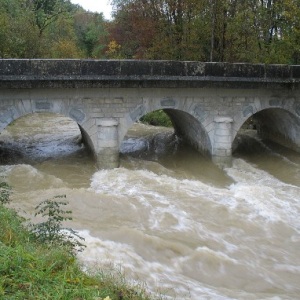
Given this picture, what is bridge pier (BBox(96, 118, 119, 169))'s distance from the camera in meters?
11.7

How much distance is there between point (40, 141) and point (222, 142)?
279 inches

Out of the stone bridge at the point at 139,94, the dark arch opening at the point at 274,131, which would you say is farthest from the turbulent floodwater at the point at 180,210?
the stone bridge at the point at 139,94

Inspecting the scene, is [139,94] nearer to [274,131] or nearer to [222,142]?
[222,142]

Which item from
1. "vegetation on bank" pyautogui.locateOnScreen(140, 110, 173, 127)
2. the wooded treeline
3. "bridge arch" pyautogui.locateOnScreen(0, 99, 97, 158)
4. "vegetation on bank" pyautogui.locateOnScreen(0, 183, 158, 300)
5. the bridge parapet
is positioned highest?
the wooded treeline

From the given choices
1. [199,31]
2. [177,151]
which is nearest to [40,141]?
[177,151]

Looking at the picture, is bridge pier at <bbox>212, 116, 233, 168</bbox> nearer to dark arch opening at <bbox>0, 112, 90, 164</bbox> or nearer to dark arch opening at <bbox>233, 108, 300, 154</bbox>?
dark arch opening at <bbox>233, 108, 300, 154</bbox>

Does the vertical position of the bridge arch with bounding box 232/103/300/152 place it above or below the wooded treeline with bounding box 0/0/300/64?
below

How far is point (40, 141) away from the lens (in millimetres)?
15797

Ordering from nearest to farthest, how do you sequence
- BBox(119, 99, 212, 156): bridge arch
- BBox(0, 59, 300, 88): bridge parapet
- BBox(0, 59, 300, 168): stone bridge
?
BBox(0, 59, 300, 88): bridge parapet, BBox(0, 59, 300, 168): stone bridge, BBox(119, 99, 212, 156): bridge arch

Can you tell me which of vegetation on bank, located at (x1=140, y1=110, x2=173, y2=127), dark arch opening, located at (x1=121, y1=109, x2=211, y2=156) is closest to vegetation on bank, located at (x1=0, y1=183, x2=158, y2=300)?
dark arch opening, located at (x1=121, y1=109, x2=211, y2=156)

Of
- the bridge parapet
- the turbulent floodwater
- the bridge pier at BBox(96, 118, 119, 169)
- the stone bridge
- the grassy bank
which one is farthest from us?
the bridge pier at BBox(96, 118, 119, 169)

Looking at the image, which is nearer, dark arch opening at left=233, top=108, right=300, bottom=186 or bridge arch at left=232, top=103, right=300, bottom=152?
dark arch opening at left=233, top=108, right=300, bottom=186

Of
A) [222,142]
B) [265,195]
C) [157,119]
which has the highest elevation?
[222,142]

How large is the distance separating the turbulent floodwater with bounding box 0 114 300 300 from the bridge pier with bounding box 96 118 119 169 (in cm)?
38
